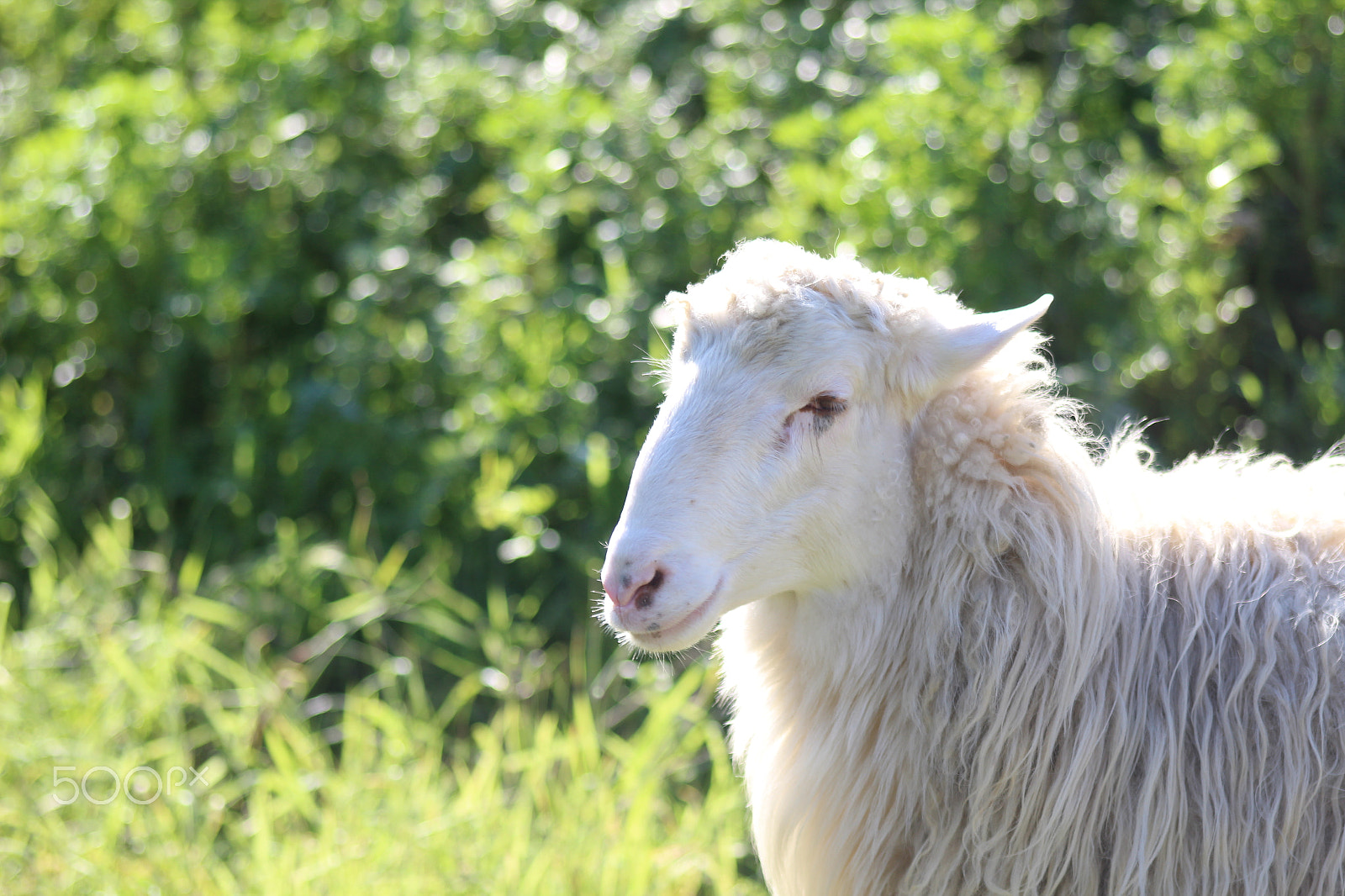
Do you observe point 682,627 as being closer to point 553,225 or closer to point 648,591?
point 648,591

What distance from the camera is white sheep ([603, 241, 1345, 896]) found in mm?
1758

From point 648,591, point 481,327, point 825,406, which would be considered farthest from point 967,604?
point 481,327

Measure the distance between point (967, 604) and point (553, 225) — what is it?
8.14 feet

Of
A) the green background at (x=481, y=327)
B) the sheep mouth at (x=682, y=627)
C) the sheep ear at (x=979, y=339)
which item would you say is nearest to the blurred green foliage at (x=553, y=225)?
the green background at (x=481, y=327)

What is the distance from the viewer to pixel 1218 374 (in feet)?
12.1

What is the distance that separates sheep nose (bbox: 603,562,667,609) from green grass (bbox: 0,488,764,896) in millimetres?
1160

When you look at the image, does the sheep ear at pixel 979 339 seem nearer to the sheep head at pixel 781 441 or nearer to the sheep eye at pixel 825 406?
the sheep head at pixel 781 441

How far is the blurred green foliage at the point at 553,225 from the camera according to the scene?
3512 mm

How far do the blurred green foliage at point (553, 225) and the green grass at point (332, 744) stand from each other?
0.78 ft

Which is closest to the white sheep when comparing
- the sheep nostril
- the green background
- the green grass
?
the sheep nostril

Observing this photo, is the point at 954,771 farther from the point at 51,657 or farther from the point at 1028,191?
the point at 51,657

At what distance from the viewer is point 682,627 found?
1756mm

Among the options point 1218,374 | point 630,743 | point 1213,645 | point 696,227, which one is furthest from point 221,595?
point 1218,374

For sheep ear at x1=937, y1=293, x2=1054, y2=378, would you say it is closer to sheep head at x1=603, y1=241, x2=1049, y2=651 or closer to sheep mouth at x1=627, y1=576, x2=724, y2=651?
sheep head at x1=603, y1=241, x2=1049, y2=651
